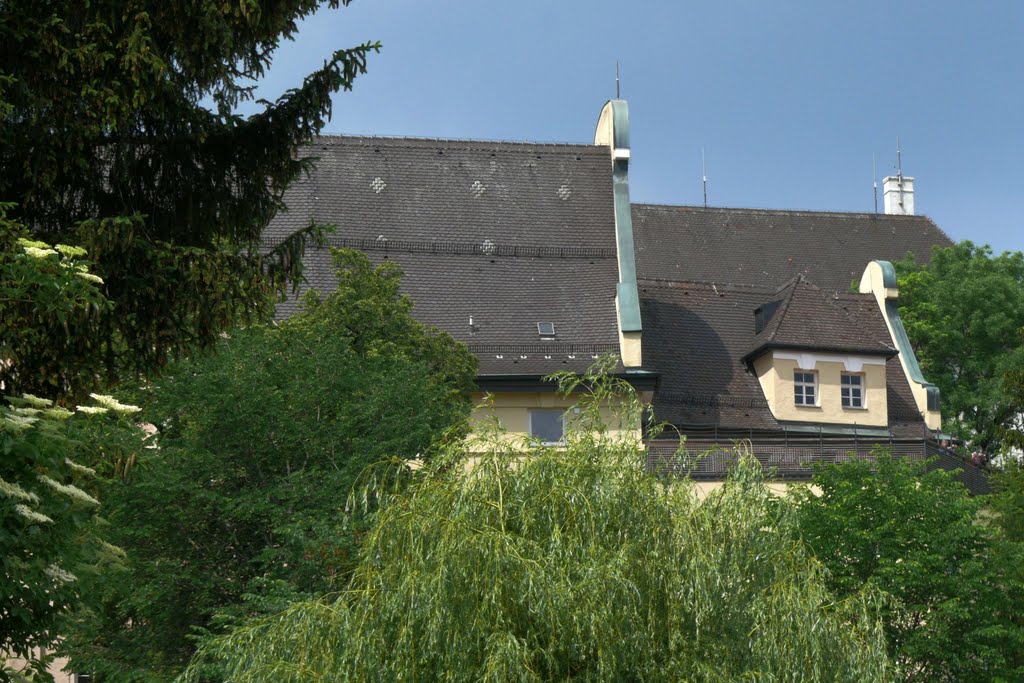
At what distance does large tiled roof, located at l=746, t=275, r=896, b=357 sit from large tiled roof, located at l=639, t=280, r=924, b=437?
8 centimetres

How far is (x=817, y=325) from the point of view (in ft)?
116

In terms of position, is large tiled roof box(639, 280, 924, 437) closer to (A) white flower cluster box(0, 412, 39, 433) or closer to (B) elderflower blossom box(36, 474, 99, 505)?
(B) elderflower blossom box(36, 474, 99, 505)

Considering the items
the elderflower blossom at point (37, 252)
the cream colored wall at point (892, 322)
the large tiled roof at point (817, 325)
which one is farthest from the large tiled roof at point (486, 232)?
the elderflower blossom at point (37, 252)

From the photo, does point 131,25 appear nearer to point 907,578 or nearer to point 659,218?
point 907,578

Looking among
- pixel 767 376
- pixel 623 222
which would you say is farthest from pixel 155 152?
pixel 767 376

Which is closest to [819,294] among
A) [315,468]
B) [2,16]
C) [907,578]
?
[907,578]

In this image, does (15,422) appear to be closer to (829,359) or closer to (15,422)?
(15,422)

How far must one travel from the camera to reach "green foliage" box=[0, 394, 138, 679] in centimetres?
918

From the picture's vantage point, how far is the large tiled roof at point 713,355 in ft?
111

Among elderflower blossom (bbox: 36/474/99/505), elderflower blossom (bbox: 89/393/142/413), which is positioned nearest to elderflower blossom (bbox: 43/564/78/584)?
elderflower blossom (bbox: 36/474/99/505)

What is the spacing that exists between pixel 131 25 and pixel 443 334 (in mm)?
15009

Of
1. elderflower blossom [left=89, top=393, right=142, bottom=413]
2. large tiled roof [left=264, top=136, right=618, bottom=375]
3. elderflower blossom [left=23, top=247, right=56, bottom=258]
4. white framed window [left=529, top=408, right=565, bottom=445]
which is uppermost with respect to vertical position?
large tiled roof [left=264, top=136, right=618, bottom=375]

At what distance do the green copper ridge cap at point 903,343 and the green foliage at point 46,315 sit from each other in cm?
2615

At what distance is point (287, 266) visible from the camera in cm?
1345
